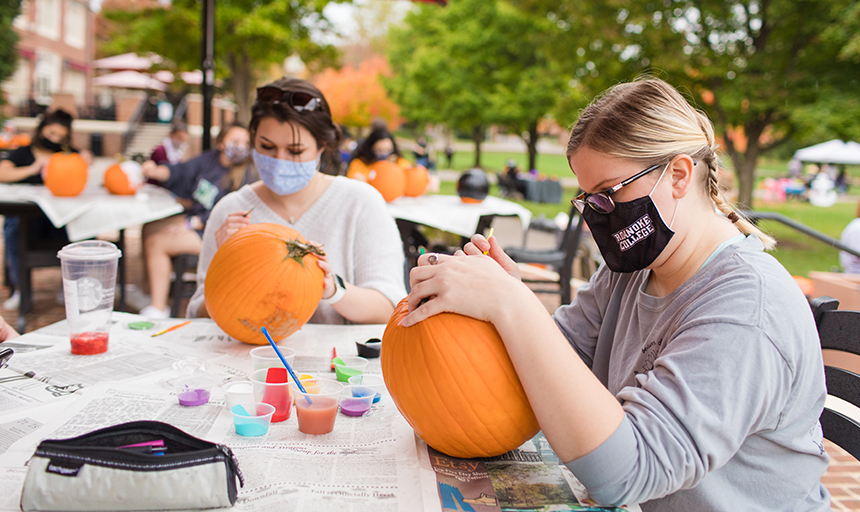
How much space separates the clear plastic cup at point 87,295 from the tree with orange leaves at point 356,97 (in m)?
25.5

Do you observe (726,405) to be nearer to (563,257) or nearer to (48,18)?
(563,257)

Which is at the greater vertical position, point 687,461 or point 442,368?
point 442,368

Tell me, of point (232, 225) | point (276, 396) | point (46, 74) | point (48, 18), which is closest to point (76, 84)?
point (46, 74)

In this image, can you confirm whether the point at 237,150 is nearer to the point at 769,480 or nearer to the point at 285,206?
the point at 285,206

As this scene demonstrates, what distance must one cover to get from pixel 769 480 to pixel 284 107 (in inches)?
82.6

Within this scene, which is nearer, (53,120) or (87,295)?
(87,295)

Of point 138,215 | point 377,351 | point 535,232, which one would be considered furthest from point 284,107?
point 535,232

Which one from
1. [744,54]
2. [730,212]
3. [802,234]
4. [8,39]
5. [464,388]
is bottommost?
[802,234]

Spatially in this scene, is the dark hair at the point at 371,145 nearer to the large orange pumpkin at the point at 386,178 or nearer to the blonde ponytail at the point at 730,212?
the large orange pumpkin at the point at 386,178

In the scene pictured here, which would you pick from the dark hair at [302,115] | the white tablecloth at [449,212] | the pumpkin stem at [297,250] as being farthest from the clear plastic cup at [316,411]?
the white tablecloth at [449,212]

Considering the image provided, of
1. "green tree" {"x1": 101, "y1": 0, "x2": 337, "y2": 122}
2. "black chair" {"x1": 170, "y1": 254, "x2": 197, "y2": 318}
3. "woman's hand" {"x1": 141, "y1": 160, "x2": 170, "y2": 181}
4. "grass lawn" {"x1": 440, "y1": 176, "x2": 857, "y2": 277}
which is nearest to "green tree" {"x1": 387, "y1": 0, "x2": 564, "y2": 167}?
"grass lawn" {"x1": 440, "y1": 176, "x2": 857, "y2": 277}

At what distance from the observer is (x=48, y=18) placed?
90.0ft

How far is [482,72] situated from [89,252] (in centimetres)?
2271

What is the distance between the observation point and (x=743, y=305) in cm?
114
